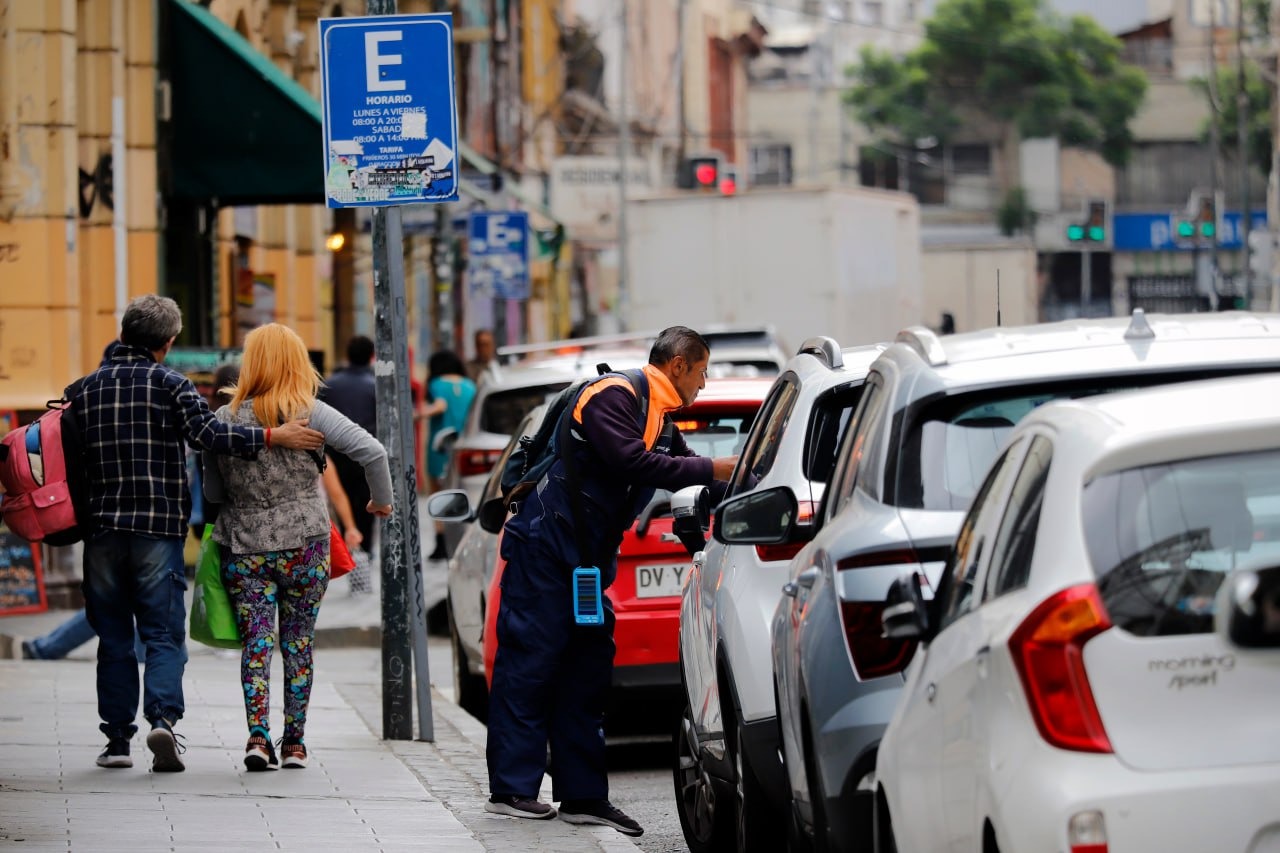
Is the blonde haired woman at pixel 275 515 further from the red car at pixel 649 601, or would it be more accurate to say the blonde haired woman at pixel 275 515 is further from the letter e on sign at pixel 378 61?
the letter e on sign at pixel 378 61

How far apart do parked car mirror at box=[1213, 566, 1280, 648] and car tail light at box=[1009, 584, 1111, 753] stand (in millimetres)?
205

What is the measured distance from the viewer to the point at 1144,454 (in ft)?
13.4

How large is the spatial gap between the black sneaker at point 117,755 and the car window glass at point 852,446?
3.70 metres

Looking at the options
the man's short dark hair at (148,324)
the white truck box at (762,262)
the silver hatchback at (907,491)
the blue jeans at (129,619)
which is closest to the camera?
the silver hatchback at (907,491)

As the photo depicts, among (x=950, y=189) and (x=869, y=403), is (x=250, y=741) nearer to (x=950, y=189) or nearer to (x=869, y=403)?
(x=869, y=403)

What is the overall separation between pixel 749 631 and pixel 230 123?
12.6 metres

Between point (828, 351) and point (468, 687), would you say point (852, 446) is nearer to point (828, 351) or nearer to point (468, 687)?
point (828, 351)

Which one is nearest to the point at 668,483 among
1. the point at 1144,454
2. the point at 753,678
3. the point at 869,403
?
the point at 753,678

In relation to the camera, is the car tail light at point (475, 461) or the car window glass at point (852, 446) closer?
the car window glass at point (852, 446)

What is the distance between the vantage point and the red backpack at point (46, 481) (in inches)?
349

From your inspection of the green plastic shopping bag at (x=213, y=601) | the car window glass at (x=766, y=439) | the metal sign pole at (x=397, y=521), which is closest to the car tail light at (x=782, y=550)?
the car window glass at (x=766, y=439)

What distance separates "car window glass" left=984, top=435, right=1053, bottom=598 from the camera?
14.1 feet

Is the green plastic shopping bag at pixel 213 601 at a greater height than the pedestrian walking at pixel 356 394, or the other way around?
the pedestrian walking at pixel 356 394

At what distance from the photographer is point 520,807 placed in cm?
823
